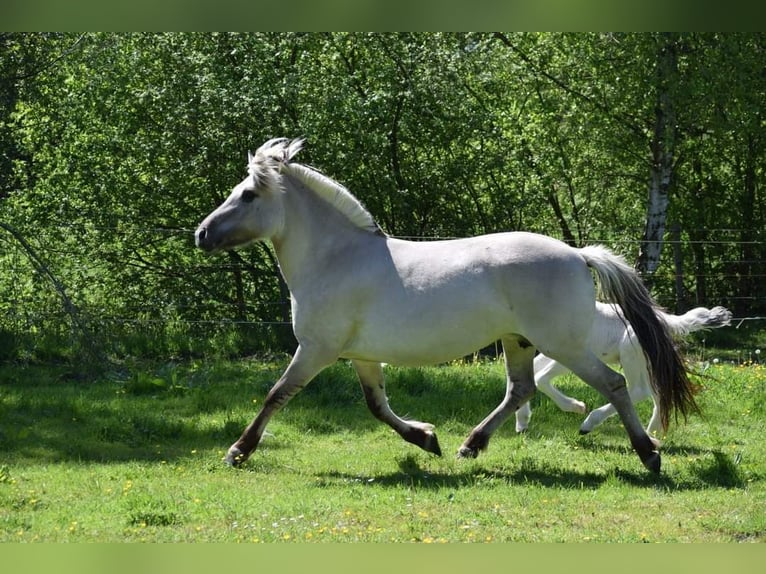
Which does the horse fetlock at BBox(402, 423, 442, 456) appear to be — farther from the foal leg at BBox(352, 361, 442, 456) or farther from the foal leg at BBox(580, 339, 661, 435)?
the foal leg at BBox(580, 339, 661, 435)

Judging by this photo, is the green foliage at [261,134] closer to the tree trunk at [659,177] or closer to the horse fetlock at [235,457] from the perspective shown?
the tree trunk at [659,177]

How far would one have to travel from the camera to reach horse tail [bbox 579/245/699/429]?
761 centimetres

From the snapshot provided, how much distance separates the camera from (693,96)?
49.2 ft

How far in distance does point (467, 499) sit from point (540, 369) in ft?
9.48

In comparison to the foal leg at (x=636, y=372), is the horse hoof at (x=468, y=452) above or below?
below

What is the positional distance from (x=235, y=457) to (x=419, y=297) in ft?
6.21

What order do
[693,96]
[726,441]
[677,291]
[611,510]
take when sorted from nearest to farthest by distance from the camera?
[611,510]
[726,441]
[693,96]
[677,291]

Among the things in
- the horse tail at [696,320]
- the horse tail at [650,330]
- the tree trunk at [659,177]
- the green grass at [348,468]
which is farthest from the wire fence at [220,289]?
the horse tail at [650,330]

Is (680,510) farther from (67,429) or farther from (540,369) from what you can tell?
(67,429)

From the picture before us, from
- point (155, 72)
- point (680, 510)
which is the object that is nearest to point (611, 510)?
point (680, 510)

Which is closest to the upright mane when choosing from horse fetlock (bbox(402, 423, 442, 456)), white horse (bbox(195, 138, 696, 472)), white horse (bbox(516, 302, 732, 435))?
white horse (bbox(195, 138, 696, 472))

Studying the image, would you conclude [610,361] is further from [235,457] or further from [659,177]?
[659,177]

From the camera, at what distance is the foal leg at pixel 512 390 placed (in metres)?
8.06

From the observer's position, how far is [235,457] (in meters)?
7.84
